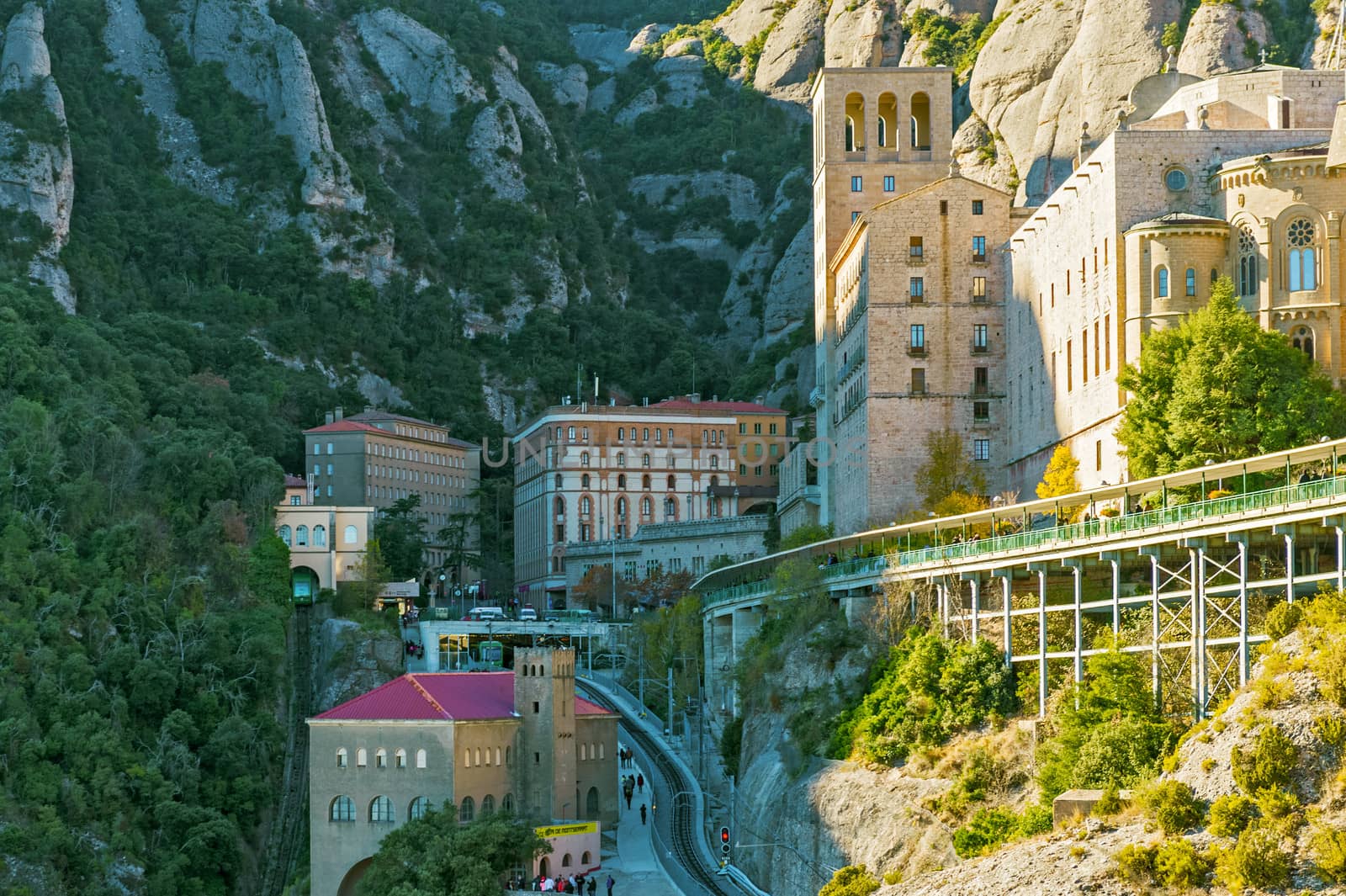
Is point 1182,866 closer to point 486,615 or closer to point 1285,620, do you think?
point 1285,620

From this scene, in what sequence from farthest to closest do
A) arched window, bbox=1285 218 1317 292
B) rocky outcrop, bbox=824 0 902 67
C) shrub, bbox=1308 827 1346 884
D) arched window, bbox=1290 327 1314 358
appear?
rocky outcrop, bbox=824 0 902 67 → arched window, bbox=1285 218 1317 292 → arched window, bbox=1290 327 1314 358 → shrub, bbox=1308 827 1346 884

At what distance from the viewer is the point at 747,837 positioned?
7538cm

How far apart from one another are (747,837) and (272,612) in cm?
4901

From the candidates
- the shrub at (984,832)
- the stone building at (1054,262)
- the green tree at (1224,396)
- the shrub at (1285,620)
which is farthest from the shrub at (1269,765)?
the stone building at (1054,262)

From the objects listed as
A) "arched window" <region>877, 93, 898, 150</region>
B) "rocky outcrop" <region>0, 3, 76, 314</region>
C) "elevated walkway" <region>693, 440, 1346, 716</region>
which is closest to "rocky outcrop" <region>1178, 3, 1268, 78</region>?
"arched window" <region>877, 93, 898, 150</region>

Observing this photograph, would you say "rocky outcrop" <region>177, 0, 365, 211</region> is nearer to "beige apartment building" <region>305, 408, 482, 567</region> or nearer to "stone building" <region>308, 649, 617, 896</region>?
"beige apartment building" <region>305, 408, 482, 567</region>

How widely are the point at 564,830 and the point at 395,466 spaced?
8415 cm

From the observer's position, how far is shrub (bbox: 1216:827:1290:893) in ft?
142

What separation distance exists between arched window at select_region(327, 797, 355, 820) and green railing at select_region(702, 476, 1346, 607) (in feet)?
68.8

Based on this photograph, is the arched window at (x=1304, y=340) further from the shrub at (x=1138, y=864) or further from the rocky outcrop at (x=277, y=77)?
the rocky outcrop at (x=277, y=77)

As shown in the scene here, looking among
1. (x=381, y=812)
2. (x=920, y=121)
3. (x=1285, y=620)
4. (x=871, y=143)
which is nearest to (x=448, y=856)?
(x=381, y=812)

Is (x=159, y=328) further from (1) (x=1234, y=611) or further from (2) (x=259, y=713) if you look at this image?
(1) (x=1234, y=611)

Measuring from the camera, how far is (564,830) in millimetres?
81375

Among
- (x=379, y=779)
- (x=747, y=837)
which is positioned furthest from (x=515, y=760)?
(x=747, y=837)
